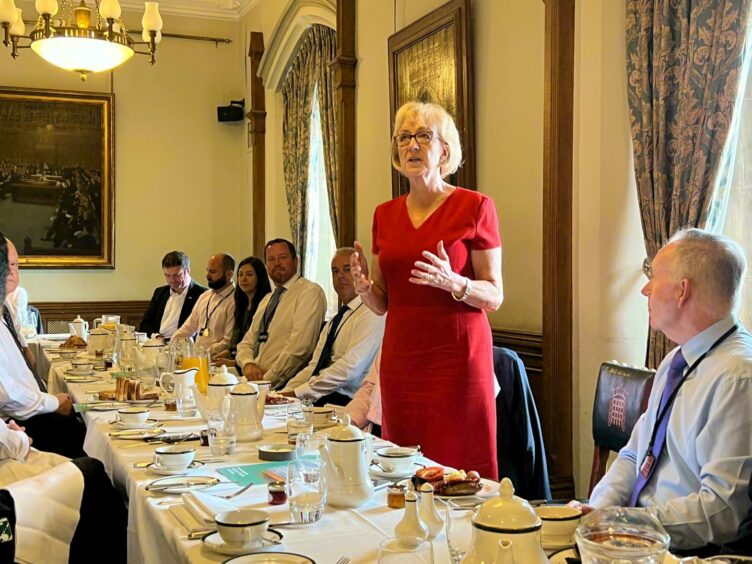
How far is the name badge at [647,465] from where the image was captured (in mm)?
1841

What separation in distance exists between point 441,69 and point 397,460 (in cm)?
308

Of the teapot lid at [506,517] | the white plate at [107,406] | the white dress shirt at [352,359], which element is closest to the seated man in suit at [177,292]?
the white dress shirt at [352,359]

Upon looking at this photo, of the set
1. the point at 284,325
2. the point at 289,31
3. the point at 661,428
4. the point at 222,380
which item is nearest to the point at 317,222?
the point at 289,31

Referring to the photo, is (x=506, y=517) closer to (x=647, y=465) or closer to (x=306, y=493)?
(x=306, y=493)

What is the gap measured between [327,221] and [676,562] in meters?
6.09

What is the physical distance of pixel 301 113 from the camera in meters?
7.36

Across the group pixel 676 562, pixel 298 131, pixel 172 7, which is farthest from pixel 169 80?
pixel 676 562

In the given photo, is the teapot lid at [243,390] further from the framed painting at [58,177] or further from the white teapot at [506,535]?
the framed painting at [58,177]

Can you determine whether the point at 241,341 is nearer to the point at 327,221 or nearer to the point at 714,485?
the point at 327,221

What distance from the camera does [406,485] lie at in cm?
181

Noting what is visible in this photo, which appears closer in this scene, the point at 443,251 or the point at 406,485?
the point at 406,485

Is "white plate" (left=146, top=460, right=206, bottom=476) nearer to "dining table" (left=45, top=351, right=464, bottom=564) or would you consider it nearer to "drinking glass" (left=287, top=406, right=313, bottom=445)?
"dining table" (left=45, top=351, right=464, bottom=564)

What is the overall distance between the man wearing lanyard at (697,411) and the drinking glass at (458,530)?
41cm

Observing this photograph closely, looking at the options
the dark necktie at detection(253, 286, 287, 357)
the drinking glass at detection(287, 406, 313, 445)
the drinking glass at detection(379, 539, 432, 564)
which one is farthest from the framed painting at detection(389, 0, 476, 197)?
the drinking glass at detection(379, 539, 432, 564)
